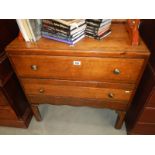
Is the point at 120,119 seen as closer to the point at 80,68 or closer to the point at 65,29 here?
the point at 80,68

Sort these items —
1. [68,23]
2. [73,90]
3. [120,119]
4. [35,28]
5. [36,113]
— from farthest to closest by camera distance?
[36,113], [120,119], [73,90], [35,28], [68,23]

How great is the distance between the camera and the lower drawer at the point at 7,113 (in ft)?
4.46

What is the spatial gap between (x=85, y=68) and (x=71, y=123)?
0.80 m

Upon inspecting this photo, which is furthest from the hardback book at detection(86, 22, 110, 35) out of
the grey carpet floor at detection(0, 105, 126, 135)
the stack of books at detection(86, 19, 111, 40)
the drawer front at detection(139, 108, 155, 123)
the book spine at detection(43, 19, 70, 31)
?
the grey carpet floor at detection(0, 105, 126, 135)

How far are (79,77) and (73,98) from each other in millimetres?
252

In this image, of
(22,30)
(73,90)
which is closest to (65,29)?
(22,30)

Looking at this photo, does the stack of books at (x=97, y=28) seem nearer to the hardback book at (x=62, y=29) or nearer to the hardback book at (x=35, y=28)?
the hardback book at (x=62, y=29)

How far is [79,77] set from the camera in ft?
3.54

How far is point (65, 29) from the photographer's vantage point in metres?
0.97

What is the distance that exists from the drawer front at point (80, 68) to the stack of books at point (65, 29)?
134mm

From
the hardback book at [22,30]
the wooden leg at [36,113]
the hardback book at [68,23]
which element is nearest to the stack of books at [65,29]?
the hardback book at [68,23]

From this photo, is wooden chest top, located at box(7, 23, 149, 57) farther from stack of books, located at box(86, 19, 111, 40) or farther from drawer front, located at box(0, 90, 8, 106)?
drawer front, located at box(0, 90, 8, 106)
